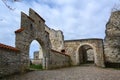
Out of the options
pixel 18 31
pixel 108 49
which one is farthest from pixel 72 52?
pixel 18 31

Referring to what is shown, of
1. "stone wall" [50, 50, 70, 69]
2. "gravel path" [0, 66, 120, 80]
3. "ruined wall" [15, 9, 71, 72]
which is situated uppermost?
"ruined wall" [15, 9, 71, 72]

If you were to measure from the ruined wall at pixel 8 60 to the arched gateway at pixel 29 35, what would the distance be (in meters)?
0.55

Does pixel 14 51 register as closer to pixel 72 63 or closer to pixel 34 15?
pixel 34 15

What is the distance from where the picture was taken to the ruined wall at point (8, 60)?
7328mm

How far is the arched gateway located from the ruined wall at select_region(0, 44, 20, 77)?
55cm

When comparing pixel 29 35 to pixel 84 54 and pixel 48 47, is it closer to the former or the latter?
pixel 48 47

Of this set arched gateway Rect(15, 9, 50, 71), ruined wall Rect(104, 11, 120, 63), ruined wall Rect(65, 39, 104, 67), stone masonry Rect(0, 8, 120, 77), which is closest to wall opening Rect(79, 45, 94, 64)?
ruined wall Rect(65, 39, 104, 67)

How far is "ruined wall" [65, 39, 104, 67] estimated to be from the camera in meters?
18.2

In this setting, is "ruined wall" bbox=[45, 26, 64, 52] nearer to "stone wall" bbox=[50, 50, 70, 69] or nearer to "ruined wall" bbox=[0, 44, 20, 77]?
"stone wall" bbox=[50, 50, 70, 69]

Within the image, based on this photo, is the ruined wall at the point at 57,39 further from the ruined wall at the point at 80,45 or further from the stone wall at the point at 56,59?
the stone wall at the point at 56,59

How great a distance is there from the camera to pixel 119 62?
58.4 feet

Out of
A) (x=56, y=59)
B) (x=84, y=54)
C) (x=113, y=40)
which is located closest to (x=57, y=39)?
(x=84, y=54)

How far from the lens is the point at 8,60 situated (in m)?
7.85

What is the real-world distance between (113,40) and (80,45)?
4.01 metres
